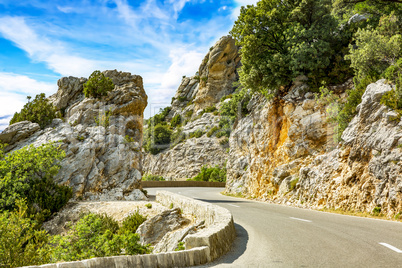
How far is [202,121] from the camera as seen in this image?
7319 cm

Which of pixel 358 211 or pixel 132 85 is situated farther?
pixel 132 85

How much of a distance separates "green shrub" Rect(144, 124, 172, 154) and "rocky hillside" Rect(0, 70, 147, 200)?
131ft

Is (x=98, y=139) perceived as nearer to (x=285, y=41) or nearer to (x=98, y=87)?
(x=98, y=87)

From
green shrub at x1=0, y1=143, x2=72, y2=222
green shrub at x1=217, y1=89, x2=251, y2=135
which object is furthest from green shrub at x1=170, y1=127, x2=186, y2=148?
green shrub at x1=0, y1=143, x2=72, y2=222

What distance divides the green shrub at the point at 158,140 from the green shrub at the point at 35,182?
5041cm

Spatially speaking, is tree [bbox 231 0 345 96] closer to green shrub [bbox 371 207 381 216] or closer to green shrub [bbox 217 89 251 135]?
green shrub [bbox 217 89 251 135]

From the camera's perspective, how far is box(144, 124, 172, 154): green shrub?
73750mm

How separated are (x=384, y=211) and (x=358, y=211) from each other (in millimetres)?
1550

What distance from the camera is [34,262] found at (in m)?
9.17

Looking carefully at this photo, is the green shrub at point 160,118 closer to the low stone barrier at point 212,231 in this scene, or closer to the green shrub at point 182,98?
the green shrub at point 182,98

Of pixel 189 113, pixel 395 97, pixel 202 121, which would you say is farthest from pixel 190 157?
pixel 395 97

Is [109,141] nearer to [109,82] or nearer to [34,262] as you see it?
[109,82]

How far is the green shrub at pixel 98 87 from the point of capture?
31.9 meters

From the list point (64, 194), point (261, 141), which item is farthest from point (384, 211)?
point (64, 194)
